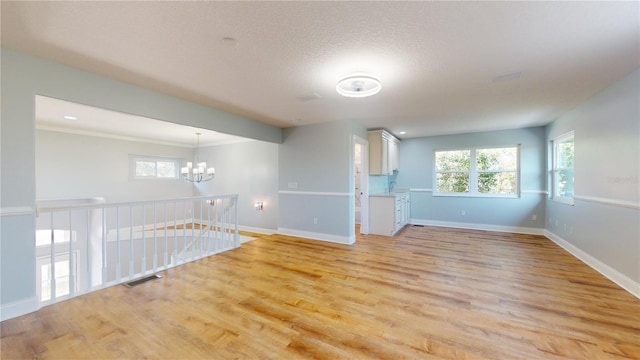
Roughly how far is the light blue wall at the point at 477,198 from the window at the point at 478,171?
164 mm

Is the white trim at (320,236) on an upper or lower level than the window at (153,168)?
lower

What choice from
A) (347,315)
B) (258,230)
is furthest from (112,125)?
(347,315)

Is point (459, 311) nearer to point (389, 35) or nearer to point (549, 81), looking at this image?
point (389, 35)

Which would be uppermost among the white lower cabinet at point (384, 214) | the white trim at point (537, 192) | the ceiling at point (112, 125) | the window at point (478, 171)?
the ceiling at point (112, 125)

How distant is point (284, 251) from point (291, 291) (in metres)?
1.54

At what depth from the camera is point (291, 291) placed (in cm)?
271

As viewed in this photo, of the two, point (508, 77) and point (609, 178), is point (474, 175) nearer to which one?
point (609, 178)

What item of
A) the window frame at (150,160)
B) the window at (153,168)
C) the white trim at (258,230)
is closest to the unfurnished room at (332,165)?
the white trim at (258,230)

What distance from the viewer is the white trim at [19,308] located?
6.90 feet

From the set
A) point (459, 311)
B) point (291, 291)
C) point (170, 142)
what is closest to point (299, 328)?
point (291, 291)

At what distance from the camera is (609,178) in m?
3.00

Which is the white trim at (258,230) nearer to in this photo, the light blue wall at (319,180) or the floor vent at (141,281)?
the light blue wall at (319,180)

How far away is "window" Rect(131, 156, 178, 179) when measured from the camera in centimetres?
641

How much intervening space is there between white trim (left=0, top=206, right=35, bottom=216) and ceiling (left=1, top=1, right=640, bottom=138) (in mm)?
1404
